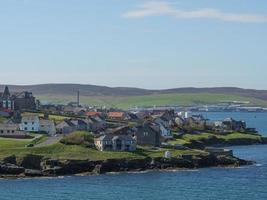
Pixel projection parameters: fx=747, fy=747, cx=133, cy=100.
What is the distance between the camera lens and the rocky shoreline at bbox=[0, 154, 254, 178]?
6222 cm

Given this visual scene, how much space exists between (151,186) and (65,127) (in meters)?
31.3

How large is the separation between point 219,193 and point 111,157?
1750 centimetres

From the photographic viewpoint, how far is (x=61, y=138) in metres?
73.8

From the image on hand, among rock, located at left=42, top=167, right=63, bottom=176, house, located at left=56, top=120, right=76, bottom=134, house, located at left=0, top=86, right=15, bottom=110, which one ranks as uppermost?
house, located at left=0, top=86, right=15, bottom=110

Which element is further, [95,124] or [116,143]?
[95,124]

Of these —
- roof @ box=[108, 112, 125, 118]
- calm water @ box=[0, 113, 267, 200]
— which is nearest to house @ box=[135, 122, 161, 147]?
calm water @ box=[0, 113, 267, 200]

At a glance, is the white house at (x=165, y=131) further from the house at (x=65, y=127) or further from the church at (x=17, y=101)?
the church at (x=17, y=101)

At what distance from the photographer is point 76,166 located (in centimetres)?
6347

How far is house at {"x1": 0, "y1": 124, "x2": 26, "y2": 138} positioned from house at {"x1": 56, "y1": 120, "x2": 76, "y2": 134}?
533cm

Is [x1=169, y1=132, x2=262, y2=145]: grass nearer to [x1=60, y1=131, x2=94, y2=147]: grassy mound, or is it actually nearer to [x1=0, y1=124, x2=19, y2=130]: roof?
[x1=60, y1=131, x2=94, y2=147]: grassy mound

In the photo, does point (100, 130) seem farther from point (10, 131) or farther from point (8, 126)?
point (10, 131)

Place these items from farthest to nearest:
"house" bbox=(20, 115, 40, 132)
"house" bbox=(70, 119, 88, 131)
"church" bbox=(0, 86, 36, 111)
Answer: "church" bbox=(0, 86, 36, 111), "house" bbox=(70, 119, 88, 131), "house" bbox=(20, 115, 40, 132)

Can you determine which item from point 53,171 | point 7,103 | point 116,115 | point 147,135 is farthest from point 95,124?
point 53,171

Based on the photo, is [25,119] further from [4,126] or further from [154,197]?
[154,197]
